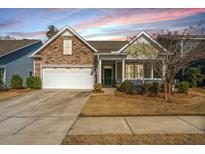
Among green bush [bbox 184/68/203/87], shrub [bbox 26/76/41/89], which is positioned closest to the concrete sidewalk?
shrub [bbox 26/76/41/89]

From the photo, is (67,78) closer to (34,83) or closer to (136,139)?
(34,83)

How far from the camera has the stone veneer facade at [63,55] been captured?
2708cm

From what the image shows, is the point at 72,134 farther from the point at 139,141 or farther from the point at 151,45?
the point at 151,45

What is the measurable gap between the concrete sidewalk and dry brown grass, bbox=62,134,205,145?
0.47 metres

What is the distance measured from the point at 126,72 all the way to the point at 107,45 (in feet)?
14.6

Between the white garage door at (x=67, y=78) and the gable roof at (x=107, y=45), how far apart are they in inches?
110

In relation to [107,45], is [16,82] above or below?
below

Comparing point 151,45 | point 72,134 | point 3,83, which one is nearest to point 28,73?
point 3,83

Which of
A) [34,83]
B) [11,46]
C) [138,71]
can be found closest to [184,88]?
[138,71]

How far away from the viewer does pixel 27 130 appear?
31.4 feet

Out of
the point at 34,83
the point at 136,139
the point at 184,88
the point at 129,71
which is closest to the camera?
the point at 136,139

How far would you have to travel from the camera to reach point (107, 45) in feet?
101
